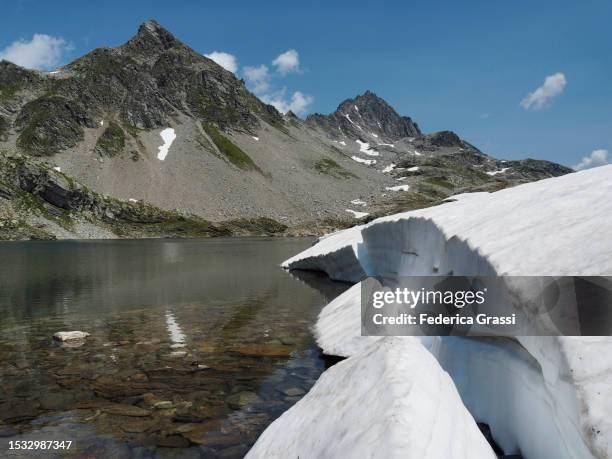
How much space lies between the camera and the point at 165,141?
168250mm

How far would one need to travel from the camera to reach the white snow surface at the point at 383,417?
13.3ft

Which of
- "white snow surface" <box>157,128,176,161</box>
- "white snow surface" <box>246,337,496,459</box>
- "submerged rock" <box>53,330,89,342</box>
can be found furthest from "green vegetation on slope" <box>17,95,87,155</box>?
"white snow surface" <box>246,337,496,459</box>

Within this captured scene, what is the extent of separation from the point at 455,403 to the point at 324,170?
18201cm

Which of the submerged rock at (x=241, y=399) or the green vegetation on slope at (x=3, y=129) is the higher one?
the green vegetation on slope at (x=3, y=129)

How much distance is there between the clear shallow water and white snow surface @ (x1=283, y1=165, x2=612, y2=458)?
2.91 metres

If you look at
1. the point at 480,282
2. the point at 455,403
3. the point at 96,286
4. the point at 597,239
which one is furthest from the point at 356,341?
the point at 96,286

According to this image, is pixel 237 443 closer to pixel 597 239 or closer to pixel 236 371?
pixel 236 371

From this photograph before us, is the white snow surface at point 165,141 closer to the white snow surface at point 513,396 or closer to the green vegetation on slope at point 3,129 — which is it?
the green vegetation on slope at point 3,129

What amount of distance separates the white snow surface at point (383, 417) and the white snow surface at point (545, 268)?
87cm

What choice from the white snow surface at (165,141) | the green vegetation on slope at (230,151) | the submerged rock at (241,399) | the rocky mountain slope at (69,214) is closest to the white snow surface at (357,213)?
the rocky mountain slope at (69,214)

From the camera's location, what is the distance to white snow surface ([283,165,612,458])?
3.81 metres

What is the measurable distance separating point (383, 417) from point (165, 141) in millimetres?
176751

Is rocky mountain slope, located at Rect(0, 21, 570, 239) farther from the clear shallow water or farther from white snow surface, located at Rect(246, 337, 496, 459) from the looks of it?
white snow surface, located at Rect(246, 337, 496, 459)

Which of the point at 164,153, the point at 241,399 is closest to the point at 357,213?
the point at 164,153
